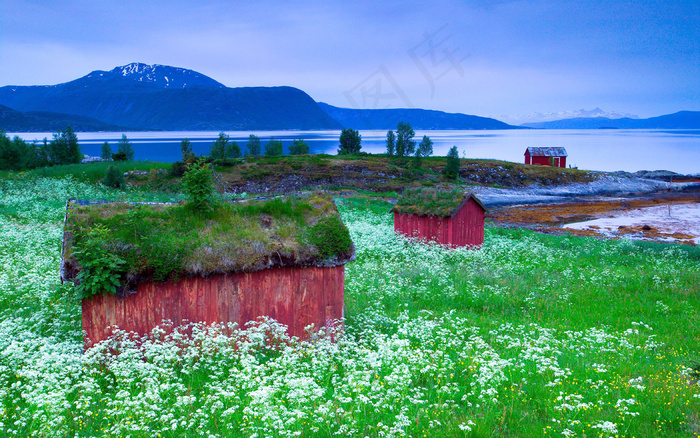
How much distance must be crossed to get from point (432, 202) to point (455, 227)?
6.57ft

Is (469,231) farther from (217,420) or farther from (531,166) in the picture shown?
(531,166)

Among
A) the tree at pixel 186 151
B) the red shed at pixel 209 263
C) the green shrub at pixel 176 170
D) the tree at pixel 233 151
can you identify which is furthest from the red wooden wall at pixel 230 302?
the tree at pixel 233 151

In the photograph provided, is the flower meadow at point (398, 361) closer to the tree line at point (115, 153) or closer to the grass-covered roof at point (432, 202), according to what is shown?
the grass-covered roof at point (432, 202)

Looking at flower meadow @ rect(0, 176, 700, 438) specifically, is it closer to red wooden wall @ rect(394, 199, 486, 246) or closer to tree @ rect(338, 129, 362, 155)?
red wooden wall @ rect(394, 199, 486, 246)

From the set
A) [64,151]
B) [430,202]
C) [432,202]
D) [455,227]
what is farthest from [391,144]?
[455,227]

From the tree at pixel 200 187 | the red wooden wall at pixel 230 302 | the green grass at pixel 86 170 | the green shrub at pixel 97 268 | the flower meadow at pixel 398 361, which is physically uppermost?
the green grass at pixel 86 170

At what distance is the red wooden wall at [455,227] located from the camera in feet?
78.8

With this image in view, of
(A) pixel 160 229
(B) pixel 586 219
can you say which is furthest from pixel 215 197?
(B) pixel 586 219

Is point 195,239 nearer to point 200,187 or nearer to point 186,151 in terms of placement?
point 200,187

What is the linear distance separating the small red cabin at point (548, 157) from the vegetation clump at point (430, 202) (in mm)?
78726

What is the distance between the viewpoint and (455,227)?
24.0 m

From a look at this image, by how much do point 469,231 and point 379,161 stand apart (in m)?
60.3

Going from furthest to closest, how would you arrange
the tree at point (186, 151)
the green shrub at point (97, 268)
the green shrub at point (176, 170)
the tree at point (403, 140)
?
the tree at point (403, 140) → the green shrub at point (176, 170) → the tree at point (186, 151) → the green shrub at point (97, 268)

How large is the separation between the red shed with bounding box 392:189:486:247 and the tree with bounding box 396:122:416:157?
2703 inches
